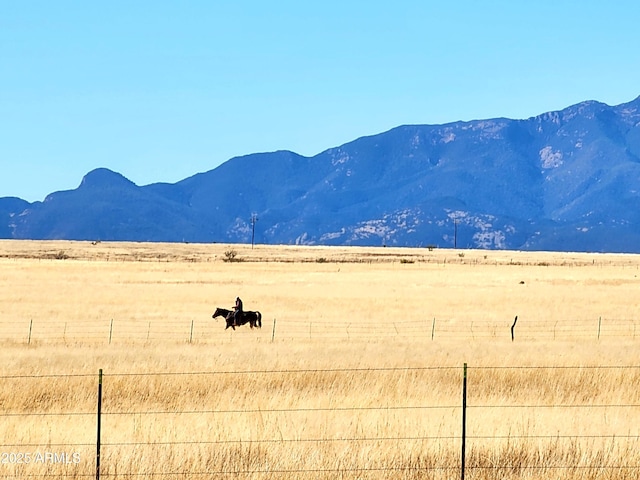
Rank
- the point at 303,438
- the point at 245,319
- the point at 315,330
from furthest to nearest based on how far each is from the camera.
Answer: the point at 315,330
the point at 245,319
the point at 303,438

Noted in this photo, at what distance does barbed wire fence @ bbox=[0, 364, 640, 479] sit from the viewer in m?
11.9

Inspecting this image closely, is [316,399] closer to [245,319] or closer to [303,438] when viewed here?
[303,438]

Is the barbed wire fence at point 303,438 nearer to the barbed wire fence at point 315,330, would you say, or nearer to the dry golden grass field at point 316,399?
the dry golden grass field at point 316,399

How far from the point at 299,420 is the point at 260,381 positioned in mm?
4569

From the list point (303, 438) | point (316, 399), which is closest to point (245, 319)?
point (316, 399)

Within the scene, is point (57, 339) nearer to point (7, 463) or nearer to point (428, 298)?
point (7, 463)

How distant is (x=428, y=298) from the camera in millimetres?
59375

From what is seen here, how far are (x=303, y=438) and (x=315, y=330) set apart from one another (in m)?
25.5

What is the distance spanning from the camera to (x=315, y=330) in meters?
39.4

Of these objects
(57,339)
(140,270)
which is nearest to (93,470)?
(57,339)

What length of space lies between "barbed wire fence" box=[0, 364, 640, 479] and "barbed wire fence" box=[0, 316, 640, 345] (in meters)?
15.3

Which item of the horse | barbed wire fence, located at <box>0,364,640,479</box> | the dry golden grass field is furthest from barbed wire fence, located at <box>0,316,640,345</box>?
barbed wire fence, located at <box>0,364,640,479</box>

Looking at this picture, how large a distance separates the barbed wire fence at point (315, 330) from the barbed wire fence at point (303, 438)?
15.3m

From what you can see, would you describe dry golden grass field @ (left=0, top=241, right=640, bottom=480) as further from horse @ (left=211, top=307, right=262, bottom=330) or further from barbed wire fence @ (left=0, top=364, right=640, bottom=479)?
horse @ (left=211, top=307, right=262, bottom=330)
